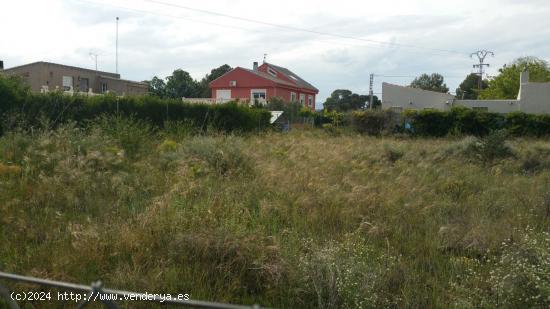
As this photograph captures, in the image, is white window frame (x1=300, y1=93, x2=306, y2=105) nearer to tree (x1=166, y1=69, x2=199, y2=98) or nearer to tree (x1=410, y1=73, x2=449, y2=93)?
tree (x1=166, y1=69, x2=199, y2=98)

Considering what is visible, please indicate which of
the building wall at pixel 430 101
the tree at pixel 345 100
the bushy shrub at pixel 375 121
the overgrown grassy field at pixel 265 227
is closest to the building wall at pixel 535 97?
the building wall at pixel 430 101

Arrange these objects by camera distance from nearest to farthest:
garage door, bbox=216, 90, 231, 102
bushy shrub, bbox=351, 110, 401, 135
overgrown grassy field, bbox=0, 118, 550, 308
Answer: overgrown grassy field, bbox=0, 118, 550, 308 → bushy shrub, bbox=351, 110, 401, 135 → garage door, bbox=216, 90, 231, 102

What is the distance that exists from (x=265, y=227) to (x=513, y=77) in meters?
56.0

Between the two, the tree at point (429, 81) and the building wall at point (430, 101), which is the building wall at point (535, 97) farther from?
the tree at point (429, 81)

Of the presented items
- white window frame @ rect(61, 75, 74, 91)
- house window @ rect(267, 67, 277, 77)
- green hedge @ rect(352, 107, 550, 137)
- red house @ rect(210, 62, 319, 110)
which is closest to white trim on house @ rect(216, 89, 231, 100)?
red house @ rect(210, 62, 319, 110)

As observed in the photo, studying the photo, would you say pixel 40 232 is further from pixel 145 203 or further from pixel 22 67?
pixel 22 67

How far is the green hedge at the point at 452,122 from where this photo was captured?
25.1 metres

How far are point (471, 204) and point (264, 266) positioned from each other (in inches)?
164

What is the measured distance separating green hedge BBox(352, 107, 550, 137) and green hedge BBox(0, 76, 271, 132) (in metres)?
7.37

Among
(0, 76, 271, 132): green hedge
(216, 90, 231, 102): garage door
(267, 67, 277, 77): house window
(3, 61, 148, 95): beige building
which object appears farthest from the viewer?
(267, 67, 277, 77): house window

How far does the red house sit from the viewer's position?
45.4 metres

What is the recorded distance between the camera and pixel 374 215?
6344 mm

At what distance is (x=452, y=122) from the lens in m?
26.1

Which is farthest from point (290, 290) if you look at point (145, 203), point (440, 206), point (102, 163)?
point (102, 163)
